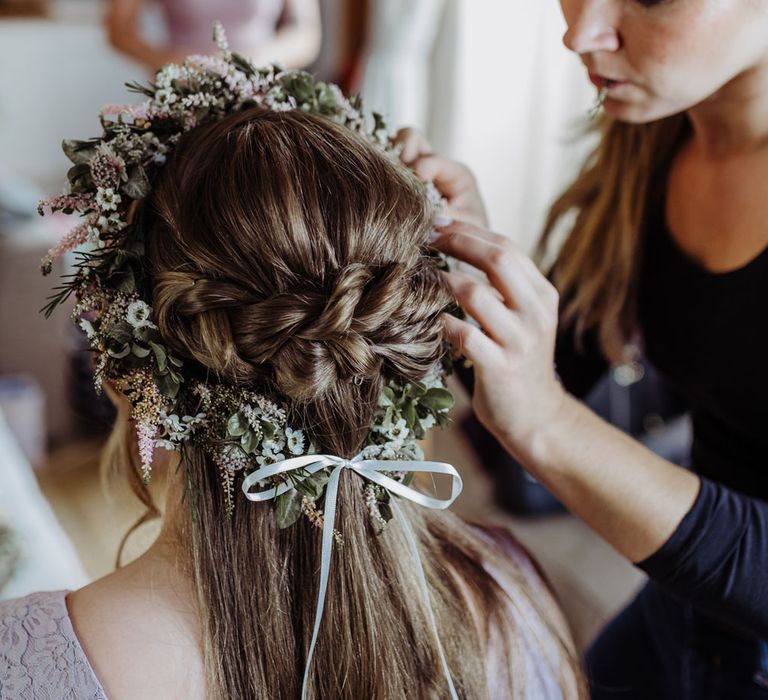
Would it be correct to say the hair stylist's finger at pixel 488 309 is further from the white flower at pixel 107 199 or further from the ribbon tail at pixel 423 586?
the white flower at pixel 107 199

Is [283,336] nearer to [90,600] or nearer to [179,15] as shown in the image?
[90,600]

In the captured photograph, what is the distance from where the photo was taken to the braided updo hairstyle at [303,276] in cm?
→ 69

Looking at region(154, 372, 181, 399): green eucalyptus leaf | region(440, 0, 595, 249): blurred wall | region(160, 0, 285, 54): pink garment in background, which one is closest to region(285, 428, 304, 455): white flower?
region(154, 372, 181, 399): green eucalyptus leaf

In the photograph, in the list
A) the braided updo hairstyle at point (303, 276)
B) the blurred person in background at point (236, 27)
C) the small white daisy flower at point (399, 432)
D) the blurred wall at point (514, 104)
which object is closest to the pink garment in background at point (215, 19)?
the blurred person in background at point (236, 27)

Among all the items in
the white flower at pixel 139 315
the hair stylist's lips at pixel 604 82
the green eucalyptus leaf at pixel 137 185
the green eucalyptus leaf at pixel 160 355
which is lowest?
the green eucalyptus leaf at pixel 160 355

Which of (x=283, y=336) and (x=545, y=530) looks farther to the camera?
(x=545, y=530)

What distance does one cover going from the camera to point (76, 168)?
0.84 meters

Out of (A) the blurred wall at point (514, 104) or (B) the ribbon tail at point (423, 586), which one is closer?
(B) the ribbon tail at point (423, 586)

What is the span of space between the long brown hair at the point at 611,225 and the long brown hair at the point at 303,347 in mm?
517

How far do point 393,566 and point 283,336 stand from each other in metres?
0.28

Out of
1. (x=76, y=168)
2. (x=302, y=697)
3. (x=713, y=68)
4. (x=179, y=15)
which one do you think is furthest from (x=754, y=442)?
(x=179, y=15)

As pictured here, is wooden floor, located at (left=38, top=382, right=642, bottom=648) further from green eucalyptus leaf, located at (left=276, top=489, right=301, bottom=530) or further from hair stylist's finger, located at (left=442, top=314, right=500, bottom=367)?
hair stylist's finger, located at (left=442, top=314, right=500, bottom=367)

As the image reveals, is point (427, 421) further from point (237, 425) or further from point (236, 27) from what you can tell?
point (236, 27)

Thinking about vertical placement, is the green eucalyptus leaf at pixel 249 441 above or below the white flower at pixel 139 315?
below
